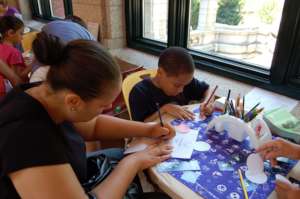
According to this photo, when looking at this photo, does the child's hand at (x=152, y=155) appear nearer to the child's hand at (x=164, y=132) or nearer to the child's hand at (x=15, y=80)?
the child's hand at (x=164, y=132)

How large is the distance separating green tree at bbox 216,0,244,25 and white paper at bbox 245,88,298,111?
506 millimetres

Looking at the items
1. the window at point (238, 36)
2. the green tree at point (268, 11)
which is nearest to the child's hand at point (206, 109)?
the window at point (238, 36)

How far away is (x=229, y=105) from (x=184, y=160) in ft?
1.24

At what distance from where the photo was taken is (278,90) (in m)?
1.50

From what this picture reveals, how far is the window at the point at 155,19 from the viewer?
2.11 meters

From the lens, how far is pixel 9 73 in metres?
1.83

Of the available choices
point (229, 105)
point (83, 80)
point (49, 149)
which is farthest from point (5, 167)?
point (229, 105)

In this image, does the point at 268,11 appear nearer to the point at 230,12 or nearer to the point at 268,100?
the point at 230,12

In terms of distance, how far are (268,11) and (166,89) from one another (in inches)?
33.6

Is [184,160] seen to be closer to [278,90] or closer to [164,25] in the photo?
[278,90]

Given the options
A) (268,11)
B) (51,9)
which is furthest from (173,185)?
(51,9)

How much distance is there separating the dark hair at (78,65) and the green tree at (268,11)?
1.24 meters

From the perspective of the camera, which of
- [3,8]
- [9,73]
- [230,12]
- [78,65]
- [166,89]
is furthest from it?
[3,8]

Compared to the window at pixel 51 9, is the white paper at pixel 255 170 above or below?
below
